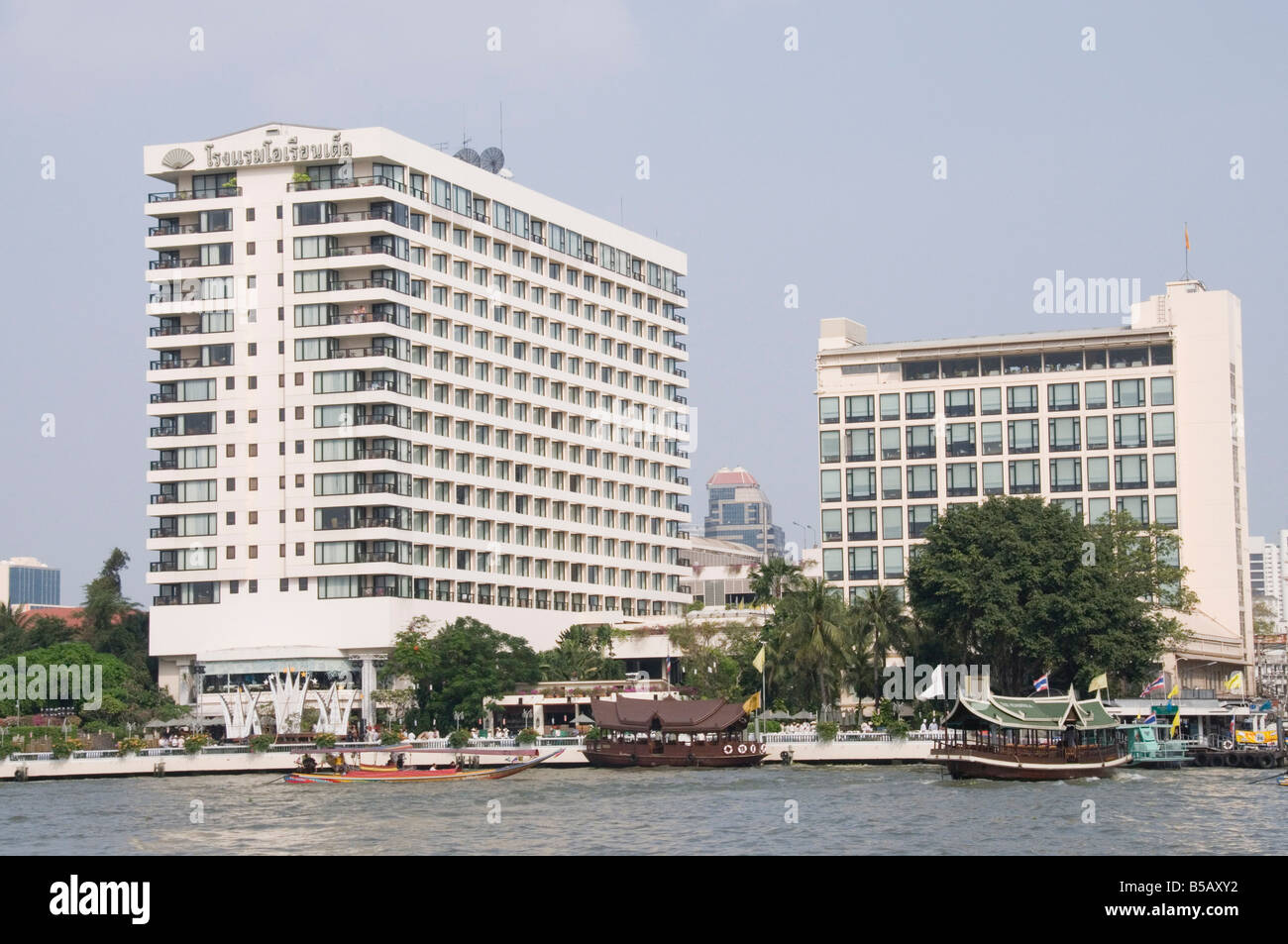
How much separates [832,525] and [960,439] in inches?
592

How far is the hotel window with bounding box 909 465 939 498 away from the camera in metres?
157

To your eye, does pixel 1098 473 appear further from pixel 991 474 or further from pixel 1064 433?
pixel 991 474

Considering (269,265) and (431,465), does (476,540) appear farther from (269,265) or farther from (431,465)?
(269,265)

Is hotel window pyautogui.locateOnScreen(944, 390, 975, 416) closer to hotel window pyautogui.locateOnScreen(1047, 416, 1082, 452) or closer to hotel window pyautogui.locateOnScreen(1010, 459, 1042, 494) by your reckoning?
hotel window pyautogui.locateOnScreen(1010, 459, 1042, 494)

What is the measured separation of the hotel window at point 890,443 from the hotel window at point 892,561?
30.1 ft

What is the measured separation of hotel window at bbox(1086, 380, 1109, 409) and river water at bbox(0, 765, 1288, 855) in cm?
6583

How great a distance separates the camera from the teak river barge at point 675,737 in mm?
99250

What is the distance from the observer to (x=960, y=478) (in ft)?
513

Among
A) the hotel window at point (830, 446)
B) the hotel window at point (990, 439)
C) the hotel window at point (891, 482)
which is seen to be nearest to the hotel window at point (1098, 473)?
the hotel window at point (990, 439)

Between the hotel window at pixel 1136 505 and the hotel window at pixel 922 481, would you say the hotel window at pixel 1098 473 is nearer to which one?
the hotel window at pixel 1136 505

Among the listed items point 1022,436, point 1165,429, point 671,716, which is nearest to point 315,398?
point 671,716

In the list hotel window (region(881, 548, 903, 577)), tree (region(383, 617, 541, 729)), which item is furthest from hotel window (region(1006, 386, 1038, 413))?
tree (region(383, 617, 541, 729))

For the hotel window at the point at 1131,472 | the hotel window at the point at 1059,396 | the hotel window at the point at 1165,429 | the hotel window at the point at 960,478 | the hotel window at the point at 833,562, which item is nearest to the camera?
the hotel window at the point at 1165,429

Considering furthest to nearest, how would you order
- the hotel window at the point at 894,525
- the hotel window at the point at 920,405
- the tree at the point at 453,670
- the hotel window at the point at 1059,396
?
the hotel window at the point at 894,525
the hotel window at the point at 920,405
the hotel window at the point at 1059,396
the tree at the point at 453,670
